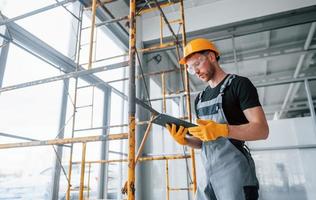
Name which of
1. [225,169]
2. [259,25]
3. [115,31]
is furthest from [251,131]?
[115,31]

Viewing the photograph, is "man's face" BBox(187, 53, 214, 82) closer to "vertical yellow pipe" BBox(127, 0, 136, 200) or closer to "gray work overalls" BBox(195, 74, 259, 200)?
"gray work overalls" BBox(195, 74, 259, 200)

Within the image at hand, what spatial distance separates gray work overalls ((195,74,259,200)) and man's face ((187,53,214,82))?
0.40ft

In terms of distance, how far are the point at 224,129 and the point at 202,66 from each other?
50cm

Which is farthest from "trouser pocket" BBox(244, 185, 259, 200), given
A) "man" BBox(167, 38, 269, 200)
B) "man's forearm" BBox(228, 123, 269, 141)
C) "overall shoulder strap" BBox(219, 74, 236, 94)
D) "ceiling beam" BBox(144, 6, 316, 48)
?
"ceiling beam" BBox(144, 6, 316, 48)

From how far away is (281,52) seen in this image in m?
4.44

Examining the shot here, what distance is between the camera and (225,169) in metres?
1.24

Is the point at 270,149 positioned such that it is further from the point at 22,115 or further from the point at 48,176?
the point at 22,115

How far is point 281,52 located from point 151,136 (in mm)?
2910

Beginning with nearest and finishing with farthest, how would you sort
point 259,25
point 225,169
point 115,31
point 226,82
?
point 225,169, point 226,82, point 259,25, point 115,31

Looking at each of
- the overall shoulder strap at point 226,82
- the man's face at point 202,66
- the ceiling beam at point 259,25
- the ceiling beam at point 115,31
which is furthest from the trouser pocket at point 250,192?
the ceiling beam at point 115,31

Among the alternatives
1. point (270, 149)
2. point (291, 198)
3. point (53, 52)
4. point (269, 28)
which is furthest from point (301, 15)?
point (53, 52)

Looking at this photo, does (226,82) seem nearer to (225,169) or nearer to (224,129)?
(224,129)

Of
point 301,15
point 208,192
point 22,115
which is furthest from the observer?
point 301,15

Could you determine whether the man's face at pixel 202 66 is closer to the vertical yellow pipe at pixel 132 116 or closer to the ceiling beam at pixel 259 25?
the vertical yellow pipe at pixel 132 116
